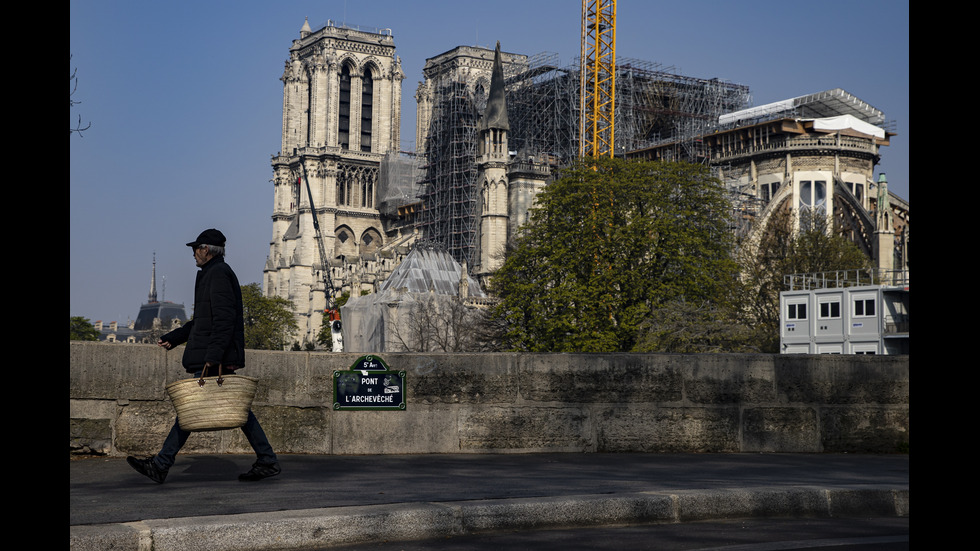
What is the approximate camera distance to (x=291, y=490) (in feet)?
27.0

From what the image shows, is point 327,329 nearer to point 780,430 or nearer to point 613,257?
point 613,257

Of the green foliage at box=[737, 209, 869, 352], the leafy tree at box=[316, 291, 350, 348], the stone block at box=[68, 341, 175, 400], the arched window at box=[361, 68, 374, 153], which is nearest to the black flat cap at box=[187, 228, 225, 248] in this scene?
the stone block at box=[68, 341, 175, 400]

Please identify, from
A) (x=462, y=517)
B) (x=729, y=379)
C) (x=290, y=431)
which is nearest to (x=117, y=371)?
(x=290, y=431)

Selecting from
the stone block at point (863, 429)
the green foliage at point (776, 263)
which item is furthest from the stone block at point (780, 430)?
the green foliage at point (776, 263)

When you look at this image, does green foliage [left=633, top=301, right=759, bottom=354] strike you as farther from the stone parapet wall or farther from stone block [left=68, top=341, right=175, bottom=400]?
stone block [left=68, top=341, right=175, bottom=400]

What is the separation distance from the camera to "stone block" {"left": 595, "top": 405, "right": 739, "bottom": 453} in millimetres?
12000

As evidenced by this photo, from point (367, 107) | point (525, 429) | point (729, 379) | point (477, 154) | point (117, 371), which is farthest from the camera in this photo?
point (367, 107)

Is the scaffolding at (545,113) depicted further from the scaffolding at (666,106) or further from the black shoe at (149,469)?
the black shoe at (149,469)

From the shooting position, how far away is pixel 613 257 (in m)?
54.0

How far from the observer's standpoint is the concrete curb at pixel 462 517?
6.35 metres

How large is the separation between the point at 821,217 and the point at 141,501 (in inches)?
3317

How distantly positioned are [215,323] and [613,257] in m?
46.1
